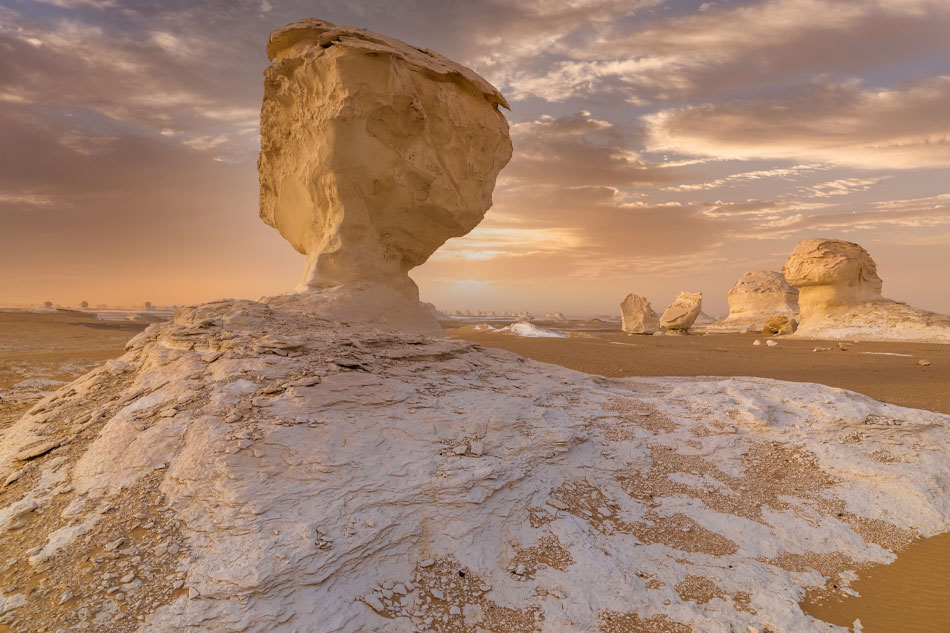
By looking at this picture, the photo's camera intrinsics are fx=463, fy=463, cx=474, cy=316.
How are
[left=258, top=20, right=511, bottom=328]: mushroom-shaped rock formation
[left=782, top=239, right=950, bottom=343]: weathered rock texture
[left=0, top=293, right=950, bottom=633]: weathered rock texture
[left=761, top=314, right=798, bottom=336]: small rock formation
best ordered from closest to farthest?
[left=0, top=293, right=950, bottom=633]: weathered rock texture → [left=258, top=20, right=511, bottom=328]: mushroom-shaped rock formation → [left=782, top=239, right=950, bottom=343]: weathered rock texture → [left=761, top=314, right=798, bottom=336]: small rock formation

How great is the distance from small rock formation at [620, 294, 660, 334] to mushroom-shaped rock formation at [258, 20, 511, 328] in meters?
23.7

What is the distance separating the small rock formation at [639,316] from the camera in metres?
31.1

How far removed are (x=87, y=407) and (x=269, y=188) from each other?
7067 millimetres

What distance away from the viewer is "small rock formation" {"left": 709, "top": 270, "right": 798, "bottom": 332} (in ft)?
119

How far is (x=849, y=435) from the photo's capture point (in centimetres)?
507

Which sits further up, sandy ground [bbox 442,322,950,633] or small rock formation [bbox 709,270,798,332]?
small rock formation [bbox 709,270,798,332]

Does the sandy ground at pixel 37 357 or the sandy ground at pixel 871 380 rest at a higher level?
the sandy ground at pixel 37 357

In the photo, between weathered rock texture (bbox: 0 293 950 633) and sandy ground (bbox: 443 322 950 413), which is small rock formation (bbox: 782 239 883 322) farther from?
weathered rock texture (bbox: 0 293 950 633)

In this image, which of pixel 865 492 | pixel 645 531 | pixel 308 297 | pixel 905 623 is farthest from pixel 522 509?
pixel 308 297

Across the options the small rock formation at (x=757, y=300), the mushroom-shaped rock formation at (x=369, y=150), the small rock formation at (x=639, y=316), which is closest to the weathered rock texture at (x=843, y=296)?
the small rock formation at (x=639, y=316)

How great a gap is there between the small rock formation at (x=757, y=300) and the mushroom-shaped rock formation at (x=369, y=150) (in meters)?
32.3

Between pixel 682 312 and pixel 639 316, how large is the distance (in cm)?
296

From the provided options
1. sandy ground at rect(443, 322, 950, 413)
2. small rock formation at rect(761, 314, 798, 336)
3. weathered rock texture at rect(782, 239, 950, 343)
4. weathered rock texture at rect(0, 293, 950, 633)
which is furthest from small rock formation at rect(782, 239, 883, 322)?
weathered rock texture at rect(0, 293, 950, 633)

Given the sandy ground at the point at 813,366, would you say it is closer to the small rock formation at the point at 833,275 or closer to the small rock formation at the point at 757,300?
the small rock formation at the point at 833,275
